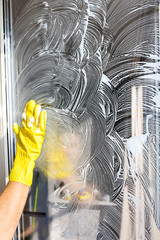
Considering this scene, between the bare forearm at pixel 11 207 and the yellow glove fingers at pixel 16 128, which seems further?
the yellow glove fingers at pixel 16 128

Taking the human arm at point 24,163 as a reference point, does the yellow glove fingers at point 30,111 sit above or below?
above

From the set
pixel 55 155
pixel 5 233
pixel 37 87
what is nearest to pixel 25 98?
pixel 37 87

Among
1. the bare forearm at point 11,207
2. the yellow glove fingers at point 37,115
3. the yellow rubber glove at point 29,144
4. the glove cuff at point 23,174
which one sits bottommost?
the bare forearm at point 11,207

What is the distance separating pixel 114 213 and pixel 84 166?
212 mm

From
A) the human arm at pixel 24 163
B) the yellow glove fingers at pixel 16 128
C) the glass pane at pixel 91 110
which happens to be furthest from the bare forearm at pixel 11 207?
the yellow glove fingers at pixel 16 128

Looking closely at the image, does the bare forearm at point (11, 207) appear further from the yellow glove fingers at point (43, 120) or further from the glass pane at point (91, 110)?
the yellow glove fingers at point (43, 120)

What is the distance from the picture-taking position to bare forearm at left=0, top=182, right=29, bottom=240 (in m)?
0.75

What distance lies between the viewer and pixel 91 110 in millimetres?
827

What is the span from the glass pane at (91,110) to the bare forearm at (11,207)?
103mm

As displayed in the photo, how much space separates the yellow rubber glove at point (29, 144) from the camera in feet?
2.69

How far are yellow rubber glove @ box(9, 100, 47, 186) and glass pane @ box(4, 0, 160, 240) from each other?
0.19 ft

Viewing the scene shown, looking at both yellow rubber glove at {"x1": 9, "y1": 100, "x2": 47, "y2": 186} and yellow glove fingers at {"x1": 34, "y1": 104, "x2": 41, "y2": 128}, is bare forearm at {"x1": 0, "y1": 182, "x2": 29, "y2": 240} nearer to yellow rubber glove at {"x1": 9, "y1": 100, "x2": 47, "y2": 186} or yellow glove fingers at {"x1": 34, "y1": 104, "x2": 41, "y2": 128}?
yellow rubber glove at {"x1": 9, "y1": 100, "x2": 47, "y2": 186}

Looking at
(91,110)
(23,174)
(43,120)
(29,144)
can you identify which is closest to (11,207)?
(23,174)

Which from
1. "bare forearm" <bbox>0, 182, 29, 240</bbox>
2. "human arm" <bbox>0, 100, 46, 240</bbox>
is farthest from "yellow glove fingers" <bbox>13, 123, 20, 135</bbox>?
"bare forearm" <bbox>0, 182, 29, 240</bbox>
